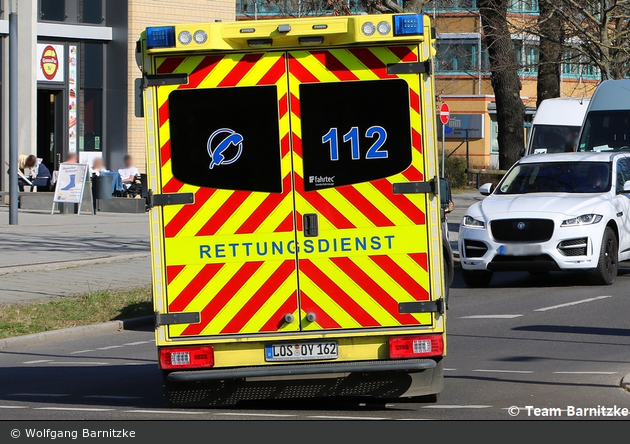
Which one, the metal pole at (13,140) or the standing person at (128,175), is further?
the standing person at (128,175)

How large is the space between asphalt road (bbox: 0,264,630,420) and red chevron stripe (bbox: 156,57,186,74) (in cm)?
239

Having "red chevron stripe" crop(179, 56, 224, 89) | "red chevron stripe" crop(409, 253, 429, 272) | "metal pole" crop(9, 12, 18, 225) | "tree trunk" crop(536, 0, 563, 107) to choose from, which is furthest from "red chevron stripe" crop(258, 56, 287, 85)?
"tree trunk" crop(536, 0, 563, 107)

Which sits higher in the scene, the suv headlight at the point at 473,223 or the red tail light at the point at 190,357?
the suv headlight at the point at 473,223

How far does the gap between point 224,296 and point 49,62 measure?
91.5 ft

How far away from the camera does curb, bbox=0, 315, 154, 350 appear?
39.4 feet

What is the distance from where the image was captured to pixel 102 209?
2953 cm

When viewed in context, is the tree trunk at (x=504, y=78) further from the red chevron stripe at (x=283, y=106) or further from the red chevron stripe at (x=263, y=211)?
the red chevron stripe at (x=263, y=211)

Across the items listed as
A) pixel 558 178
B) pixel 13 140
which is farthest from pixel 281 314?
pixel 13 140

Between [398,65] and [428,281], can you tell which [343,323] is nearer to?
[428,281]

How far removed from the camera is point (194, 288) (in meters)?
7.62

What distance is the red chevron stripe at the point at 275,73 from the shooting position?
7605mm

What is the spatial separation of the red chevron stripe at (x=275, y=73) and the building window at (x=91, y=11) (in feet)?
92.6

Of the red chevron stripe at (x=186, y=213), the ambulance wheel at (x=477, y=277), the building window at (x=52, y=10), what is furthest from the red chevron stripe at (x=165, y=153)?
the building window at (x=52, y=10)

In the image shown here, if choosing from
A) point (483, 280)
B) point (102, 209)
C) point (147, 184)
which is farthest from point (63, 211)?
point (147, 184)
